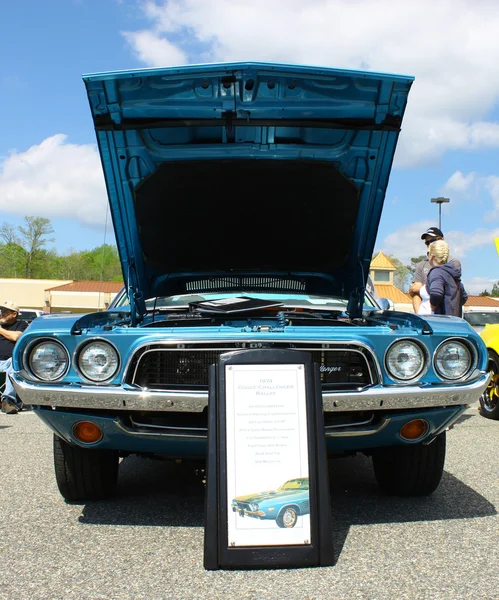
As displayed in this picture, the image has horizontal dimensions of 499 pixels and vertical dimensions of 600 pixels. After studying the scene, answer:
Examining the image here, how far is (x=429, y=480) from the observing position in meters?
3.79

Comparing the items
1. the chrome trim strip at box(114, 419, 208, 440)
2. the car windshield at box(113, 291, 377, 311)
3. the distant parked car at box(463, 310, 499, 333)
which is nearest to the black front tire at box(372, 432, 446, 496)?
the chrome trim strip at box(114, 419, 208, 440)

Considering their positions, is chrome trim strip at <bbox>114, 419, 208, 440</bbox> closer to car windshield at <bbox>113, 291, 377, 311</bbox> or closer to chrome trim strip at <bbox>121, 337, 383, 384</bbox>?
chrome trim strip at <bbox>121, 337, 383, 384</bbox>

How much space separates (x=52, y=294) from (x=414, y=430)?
182 feet

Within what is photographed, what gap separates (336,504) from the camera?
12.5 ft

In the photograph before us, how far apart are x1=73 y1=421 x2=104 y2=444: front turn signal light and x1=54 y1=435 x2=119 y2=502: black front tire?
22cm

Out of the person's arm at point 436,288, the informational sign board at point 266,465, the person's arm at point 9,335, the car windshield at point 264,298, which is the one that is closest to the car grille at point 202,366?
the informational sign board at point 266,465

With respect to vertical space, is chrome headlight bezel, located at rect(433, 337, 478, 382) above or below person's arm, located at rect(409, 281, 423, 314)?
below

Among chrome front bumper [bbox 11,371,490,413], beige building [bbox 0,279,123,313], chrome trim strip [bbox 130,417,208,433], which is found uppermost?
chrome front bumper [bbox 11,371,490,413]

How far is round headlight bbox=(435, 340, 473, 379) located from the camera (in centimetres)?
335

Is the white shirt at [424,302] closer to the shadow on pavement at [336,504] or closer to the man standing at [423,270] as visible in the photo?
the man standing at [423,270]

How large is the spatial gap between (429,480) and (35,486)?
243 centimetres

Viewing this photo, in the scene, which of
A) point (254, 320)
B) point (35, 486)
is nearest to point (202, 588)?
point (254, 320)

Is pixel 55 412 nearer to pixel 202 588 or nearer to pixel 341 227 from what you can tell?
pixel 202 588

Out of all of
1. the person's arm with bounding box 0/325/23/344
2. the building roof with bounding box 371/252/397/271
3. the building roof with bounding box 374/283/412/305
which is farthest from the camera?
the building roof with bounding box 371/252/397/271
